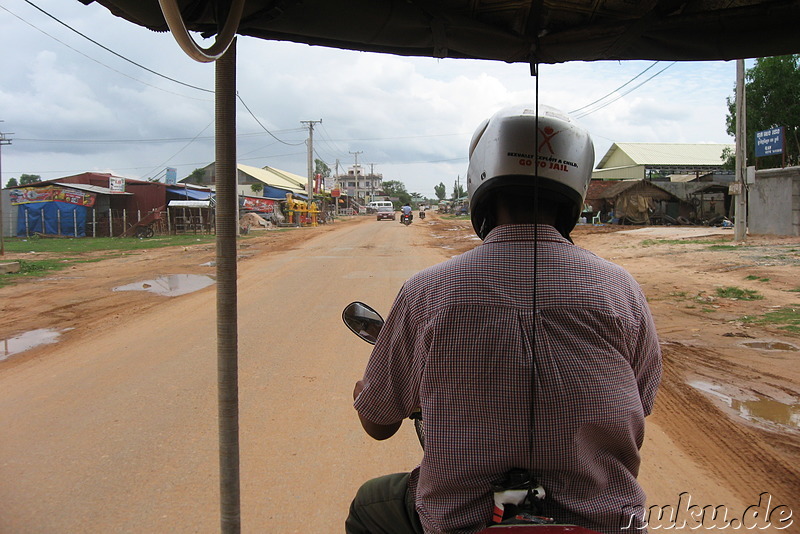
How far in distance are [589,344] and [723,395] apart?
435 cm

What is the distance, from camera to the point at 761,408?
183 inches

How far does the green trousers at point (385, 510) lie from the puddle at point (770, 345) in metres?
6.20

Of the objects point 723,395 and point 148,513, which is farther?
point 723,395

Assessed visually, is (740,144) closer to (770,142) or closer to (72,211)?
(770,142)

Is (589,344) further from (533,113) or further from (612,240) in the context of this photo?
(612,240)

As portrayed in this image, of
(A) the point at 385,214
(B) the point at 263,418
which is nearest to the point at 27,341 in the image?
(B) the point at 263,418

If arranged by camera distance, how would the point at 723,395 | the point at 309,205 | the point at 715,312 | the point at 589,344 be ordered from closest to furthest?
the point at 589,344
the point at 723,395
the point at 715,312
the point at 309,205

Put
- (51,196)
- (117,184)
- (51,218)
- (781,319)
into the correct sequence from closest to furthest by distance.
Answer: (781,319) < (51,196) < (51,218) < (117,184)

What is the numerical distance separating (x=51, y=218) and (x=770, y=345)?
33.4 meters

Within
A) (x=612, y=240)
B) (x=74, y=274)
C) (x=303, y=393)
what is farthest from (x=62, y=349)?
(x=612, y=240)

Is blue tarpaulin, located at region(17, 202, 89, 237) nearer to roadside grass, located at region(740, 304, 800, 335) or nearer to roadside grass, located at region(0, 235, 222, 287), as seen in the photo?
roadside grass, located at region(0, 235, 222, 287)

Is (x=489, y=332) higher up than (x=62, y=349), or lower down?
higher up

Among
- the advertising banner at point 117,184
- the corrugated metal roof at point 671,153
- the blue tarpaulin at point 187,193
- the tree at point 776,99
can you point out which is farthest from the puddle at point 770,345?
the corrugated metal roof at point 671,153

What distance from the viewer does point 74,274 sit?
14.4 metres
